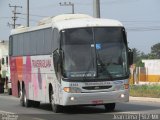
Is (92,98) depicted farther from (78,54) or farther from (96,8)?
(96,8)

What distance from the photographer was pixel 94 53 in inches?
822

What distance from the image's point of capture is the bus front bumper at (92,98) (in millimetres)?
20594

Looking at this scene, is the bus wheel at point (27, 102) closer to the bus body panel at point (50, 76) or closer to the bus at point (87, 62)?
the bus body panel at point (50, 76)

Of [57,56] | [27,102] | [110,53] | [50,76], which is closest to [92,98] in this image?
[110,53]

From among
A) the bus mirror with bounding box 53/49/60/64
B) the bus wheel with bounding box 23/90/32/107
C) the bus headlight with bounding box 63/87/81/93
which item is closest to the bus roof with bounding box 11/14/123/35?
the bus mirror with bounding box 53/49/60/64

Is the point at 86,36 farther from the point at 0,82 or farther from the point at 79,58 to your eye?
the point at 0,82

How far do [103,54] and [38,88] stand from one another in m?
4.89

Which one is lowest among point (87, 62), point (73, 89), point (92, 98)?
point (92, 98)

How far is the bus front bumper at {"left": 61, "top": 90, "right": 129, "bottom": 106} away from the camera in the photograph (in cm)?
2059

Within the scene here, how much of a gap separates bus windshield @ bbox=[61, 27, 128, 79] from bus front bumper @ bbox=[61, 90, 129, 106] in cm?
62

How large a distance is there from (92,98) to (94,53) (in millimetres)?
1630

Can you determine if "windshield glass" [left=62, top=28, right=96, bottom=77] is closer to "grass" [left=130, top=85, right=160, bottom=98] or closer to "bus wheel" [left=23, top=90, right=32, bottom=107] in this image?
"bus wheel" [left=23, top=90, right=32, bottom=107]

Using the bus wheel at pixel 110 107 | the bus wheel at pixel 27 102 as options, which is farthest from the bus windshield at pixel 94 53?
the bus wheel at pixel 27 102

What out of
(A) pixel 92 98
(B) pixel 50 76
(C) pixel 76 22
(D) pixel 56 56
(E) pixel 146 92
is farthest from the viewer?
(E) pixel 146 92
